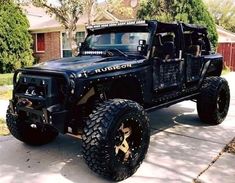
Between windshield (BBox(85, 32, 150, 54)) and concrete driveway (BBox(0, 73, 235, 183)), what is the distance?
5.27ft

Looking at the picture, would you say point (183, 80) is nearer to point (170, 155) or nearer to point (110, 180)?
point (170, 155)

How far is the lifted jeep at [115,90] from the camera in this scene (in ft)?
12.5

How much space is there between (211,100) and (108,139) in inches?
121

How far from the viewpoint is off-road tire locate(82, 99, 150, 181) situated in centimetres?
370

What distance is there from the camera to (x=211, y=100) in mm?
6137

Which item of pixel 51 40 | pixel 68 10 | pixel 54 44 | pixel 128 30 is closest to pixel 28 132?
pixel 128 30

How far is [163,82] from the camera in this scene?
5227 millimetres

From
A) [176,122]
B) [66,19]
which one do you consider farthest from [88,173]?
[66,19]

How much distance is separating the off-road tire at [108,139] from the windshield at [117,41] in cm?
134

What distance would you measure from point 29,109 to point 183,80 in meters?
2.89

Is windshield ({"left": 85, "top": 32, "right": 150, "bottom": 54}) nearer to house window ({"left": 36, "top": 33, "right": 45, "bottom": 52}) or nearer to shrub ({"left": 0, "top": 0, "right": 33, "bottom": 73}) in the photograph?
shrub ({"left": 0, "top": 0, "right": 33, "bottom": 73})

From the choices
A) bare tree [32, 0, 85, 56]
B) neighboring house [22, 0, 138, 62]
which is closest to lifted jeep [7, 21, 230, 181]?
bare tree [32, 0, 85, 56]

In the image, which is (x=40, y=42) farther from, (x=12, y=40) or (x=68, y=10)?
(x=68, y=10)

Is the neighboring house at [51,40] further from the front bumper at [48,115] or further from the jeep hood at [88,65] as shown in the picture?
the front bumper at [48,115]
